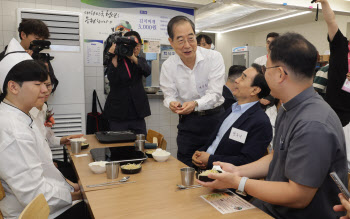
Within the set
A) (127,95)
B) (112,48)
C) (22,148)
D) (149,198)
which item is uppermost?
(112,48)

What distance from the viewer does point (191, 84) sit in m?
2.59

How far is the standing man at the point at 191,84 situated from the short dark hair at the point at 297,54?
3.77ft

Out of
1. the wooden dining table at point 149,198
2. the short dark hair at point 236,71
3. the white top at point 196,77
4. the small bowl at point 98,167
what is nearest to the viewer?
the wooden dining table at point 149,198

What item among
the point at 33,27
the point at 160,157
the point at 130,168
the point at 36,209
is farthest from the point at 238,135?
the point at 33,27

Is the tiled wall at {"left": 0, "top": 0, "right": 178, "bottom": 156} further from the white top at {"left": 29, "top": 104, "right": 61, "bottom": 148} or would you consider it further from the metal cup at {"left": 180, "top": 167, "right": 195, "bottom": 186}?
the metal cup at {"left": 180, "top": 167, "right": 195, "bottom": 186}

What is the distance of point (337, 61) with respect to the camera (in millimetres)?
2350

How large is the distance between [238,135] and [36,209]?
1.30 meters

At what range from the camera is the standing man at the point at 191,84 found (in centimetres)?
242

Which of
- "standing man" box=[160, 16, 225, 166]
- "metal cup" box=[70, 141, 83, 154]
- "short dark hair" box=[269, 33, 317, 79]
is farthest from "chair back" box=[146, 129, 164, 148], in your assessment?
"short dark hair" box=[269, 33, 317, 79]

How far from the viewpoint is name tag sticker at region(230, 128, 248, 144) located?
6.26 feet

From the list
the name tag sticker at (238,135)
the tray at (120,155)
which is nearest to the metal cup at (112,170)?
the tray at (120,155)

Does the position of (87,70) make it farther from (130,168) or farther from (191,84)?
(130,168)

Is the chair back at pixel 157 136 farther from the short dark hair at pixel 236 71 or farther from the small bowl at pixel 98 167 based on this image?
the short dark hair at pixel 236 71

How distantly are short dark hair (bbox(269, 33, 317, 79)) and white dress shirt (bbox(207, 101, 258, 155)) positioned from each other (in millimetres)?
803
